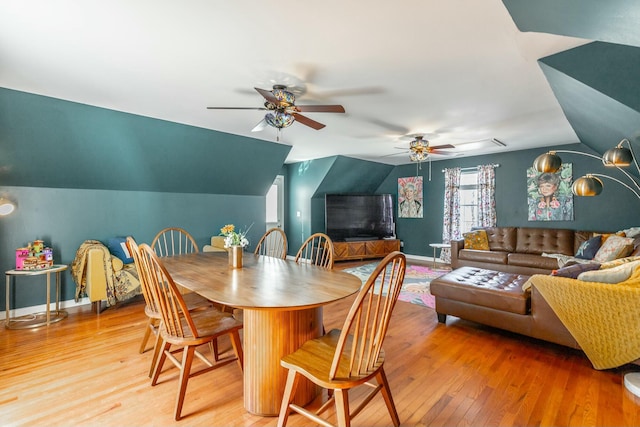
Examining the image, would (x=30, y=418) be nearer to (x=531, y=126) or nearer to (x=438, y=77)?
(x=438, y=77)

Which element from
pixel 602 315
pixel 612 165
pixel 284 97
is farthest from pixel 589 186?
pixel 284 97

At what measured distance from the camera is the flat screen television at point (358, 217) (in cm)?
693

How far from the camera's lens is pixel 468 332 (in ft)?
10.1

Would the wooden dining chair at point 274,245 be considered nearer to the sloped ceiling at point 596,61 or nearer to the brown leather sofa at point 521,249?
the sloped ceiling at point 596,61

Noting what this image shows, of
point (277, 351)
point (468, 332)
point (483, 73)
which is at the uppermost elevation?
point (483, 73)

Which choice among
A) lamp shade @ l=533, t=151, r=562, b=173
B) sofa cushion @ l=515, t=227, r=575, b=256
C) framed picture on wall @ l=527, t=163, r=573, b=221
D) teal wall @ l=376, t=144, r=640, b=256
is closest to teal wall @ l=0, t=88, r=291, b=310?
teal wall @ l=376, t=144, r=640, b=256

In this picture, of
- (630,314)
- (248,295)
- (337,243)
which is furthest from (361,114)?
(337,243)

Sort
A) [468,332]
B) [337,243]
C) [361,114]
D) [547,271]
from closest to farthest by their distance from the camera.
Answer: [468,332]
[361,114]
[547,271]
[337,243]

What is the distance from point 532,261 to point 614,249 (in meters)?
1.15

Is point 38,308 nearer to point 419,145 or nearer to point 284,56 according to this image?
point 284,56

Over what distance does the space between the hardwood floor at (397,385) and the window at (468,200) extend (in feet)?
13.2

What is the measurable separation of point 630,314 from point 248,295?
260 centimetres

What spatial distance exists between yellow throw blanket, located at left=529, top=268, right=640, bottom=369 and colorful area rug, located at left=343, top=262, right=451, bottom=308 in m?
1.35

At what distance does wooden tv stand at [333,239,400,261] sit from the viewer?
264 inches
